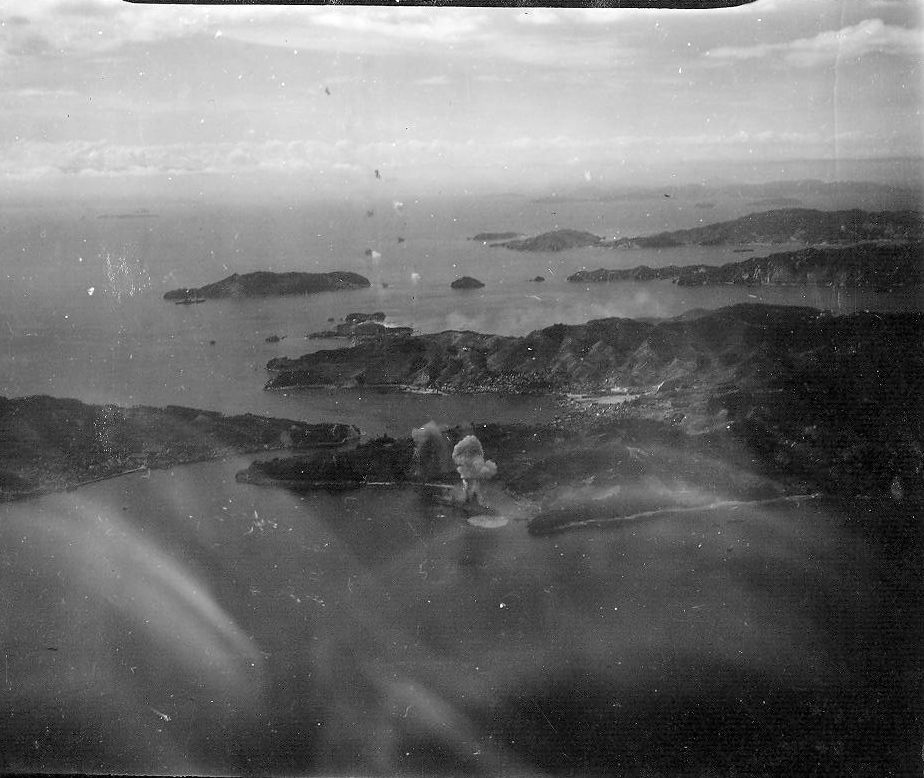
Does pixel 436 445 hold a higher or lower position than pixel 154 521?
higher

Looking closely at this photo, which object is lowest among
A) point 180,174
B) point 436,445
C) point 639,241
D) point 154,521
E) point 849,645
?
point 849,645

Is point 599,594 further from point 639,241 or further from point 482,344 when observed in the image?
point 639,241

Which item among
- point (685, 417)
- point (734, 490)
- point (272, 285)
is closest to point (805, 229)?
point (685, 417)

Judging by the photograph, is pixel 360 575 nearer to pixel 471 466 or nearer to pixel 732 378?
pixel 471 466

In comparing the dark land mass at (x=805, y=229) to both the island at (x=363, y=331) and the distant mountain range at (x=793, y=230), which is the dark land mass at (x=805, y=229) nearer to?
the distant mountain range at (x=793, y=230)

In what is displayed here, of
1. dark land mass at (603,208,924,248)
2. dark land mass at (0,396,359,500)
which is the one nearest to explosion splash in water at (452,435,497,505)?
dark land mass at (0,396,359,500)

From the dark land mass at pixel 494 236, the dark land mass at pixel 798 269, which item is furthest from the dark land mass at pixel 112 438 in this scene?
the dark land mass at pixel 798 269

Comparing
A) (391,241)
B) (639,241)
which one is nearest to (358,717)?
(391,241)
